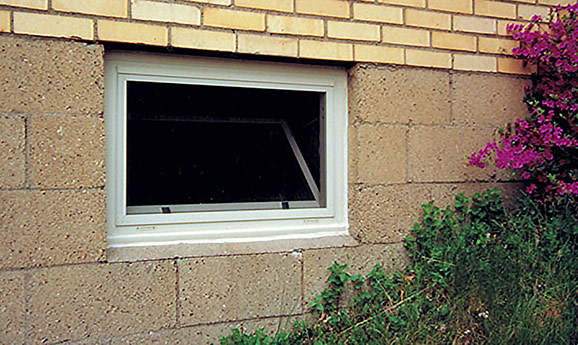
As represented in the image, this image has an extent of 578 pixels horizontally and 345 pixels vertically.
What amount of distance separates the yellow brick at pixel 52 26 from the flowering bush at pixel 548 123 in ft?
7.03

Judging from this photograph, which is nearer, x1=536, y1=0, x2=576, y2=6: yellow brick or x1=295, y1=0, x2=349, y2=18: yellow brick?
x1=295, y1=0, x2=349, y2=18: yellow brick

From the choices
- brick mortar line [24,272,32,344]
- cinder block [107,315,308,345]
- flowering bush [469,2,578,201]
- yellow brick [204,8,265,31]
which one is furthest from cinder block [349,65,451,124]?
brick mortar line [24,272,32,344]

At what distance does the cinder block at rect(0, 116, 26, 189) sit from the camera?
6.81 feet

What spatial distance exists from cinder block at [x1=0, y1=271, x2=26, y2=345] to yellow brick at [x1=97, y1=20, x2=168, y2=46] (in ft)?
3.76

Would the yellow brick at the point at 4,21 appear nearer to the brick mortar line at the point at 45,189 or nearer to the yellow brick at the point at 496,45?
the brick mortar line at the point at 45,189

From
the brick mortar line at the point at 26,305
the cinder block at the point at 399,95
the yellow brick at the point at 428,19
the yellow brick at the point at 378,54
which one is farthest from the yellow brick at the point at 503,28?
the brick mortar line at the point at 26,305

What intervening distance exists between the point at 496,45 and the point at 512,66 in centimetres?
17

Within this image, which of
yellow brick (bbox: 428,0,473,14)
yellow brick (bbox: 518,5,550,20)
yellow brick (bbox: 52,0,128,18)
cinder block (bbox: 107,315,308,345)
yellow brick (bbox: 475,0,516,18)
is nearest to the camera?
yellow brick (bbox: 52,0,128,18)

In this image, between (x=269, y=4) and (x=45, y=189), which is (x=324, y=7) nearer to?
(x=269, y=4)

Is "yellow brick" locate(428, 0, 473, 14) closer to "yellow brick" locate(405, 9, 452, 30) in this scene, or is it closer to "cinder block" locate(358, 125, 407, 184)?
"yellow brick" locate(405, 9, 452, 30)

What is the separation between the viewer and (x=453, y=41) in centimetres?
288

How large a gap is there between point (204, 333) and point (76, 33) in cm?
155

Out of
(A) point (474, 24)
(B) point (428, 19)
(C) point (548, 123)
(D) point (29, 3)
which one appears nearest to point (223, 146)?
(D) point (29, 3)

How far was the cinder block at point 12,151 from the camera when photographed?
2.08 metres
